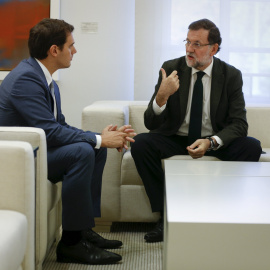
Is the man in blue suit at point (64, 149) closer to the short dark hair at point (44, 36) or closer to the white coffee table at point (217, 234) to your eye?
the short dark hair at point (44, 36)

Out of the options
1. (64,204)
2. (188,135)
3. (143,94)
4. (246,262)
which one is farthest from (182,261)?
(143,94)

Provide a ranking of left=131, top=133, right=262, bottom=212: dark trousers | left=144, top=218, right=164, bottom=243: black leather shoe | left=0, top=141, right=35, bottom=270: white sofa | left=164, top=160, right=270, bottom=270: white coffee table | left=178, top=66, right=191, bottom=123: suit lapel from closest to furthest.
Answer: left=164, top=160, right=270, bottom=270: white coffee table → left=0, top=141, right=35, bottom=270: white sofa → left=144, top=218, right=164, bottom=243: black leather shoe → left=131, top=133, right=262, bottom=212: dark trousers → left=178, top=66, right=191, bottom=123: suit lapel

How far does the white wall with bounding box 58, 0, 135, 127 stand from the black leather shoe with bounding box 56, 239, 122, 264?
2.25 meters

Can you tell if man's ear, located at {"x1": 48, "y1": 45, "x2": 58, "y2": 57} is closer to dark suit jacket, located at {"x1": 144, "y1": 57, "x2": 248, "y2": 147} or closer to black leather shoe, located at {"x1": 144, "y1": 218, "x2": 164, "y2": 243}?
dark suit jacket, located at {"x1": 144, "y1": 57, "x2": 248, "y2": 147}

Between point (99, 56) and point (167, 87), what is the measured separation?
165 cm

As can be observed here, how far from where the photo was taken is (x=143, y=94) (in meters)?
4.32

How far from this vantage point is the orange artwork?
438 cm

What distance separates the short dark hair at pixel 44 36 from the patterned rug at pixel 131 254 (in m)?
1.04

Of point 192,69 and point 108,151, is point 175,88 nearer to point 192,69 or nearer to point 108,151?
point 192,69

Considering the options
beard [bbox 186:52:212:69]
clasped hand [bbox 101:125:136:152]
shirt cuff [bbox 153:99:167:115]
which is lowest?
clasped hand [bbox 101:125:136:152]

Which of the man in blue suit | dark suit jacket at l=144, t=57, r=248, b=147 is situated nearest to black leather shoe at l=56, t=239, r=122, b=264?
the man in blue suit

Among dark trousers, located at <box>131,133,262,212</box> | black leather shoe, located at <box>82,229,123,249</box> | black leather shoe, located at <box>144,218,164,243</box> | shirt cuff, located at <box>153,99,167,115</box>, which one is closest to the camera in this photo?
black leather shoe, located at <box>82,229,123,249</box>

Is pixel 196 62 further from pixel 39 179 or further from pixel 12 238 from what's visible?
pixel 12 238

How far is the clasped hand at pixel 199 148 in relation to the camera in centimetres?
274
